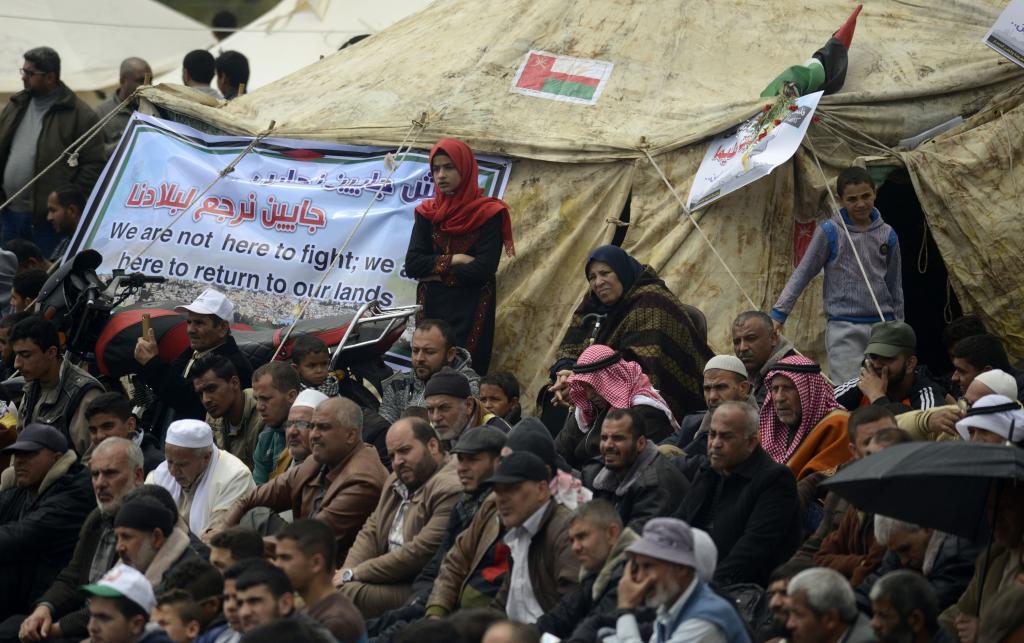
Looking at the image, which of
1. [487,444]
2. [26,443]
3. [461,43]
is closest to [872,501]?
[487,444]

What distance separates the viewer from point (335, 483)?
27.7 ft

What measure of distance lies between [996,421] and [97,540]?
13.5 feet

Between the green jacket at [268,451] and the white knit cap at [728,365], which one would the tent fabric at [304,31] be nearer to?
the green jacket at [268,451]

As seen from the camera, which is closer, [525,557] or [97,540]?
[525,557]

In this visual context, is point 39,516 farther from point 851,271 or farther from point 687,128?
point 687,128

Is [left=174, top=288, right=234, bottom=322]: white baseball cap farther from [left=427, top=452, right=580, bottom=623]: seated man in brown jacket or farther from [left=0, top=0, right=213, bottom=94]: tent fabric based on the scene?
[left=0, top=0, right=213, bottom=94]: tent fabric

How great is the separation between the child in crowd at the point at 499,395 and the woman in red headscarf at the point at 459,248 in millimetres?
1454

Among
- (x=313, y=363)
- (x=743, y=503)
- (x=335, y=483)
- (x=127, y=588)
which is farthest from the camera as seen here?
(x=313, y=363)

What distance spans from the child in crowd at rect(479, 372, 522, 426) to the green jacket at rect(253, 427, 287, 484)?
108 cm

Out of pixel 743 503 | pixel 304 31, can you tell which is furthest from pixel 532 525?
pixel 304 31

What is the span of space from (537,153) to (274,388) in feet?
9.87

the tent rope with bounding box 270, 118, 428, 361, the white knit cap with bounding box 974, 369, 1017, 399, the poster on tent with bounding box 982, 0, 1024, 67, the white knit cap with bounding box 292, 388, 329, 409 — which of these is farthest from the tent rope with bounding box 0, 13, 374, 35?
the white knit cap with bounding box 974, 369, 1017, 399

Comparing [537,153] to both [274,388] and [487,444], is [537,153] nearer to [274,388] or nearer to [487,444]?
[274,388]

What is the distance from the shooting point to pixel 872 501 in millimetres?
6199
